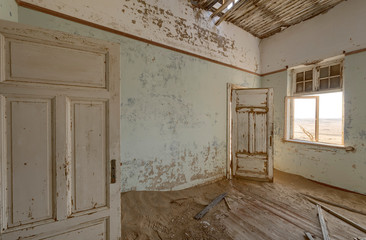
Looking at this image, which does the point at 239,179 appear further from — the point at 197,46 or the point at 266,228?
the point at 197,46

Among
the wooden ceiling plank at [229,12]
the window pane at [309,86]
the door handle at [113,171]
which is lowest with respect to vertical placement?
the door handle at [113,171]

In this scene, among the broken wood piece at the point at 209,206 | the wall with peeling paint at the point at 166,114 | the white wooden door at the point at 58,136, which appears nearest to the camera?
the white wooden door at the point at 58,136

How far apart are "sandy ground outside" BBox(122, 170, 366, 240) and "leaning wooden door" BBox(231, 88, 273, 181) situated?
0.53 meters

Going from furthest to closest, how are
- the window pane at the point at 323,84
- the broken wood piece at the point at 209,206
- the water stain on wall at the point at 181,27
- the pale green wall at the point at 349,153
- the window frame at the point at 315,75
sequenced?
the window pane at the point at 323,84 < the window frame at the point at 315,75 < the pale green wall at the point at 349,153 < the water stain on wall at the point at 181,27 < the broken wood piece at the point at 209,206

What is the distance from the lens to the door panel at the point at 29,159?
1.05 metres

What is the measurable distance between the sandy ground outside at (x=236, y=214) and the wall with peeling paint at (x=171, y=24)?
8.85ft

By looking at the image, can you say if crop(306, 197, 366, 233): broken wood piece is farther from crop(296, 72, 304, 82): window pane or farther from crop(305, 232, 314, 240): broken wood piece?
crop(296, 72, 304, 82): window pane

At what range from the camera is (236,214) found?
2.36 m

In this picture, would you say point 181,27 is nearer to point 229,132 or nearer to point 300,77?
point 229,132

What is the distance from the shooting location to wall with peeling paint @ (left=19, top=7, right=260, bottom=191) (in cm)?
241

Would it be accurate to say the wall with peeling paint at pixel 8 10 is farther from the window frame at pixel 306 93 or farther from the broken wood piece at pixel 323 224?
the window frame at pixel 306 93

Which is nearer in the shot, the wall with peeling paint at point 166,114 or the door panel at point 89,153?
the door panel at point 89,153

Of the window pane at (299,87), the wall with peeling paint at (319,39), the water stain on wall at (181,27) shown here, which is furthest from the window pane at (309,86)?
the water stain on wall at (181,27)

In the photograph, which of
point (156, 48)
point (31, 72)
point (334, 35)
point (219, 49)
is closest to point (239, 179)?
point (219, 49)
